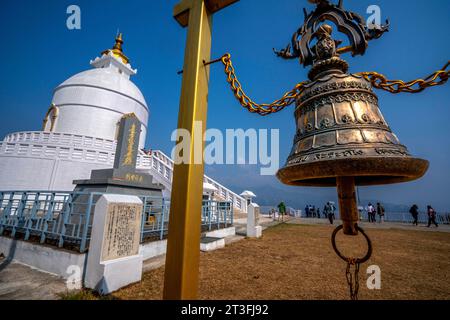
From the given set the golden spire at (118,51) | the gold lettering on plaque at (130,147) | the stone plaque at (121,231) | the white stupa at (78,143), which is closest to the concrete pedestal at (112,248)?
the stone plaque at (121,231)

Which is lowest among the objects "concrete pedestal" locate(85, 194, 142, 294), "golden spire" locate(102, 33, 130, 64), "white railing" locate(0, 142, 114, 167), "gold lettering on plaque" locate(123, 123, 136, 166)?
"concrete pedestal" locate(85, 194, 142, 294)

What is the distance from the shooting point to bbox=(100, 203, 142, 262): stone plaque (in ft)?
12.0

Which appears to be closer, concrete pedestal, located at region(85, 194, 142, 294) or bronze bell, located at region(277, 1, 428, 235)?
bronze bell, located at region(277, 1, 428, 235)

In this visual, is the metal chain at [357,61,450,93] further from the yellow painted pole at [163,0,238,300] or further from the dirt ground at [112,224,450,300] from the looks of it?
the dirt ground at [112,224,450,300]

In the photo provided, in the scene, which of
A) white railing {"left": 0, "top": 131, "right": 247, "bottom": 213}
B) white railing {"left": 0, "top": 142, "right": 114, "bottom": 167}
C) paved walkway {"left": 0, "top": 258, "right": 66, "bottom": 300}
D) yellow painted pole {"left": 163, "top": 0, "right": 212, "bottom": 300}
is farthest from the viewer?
white railing {"left": 0, "top": 131, "right": 247, "bottom": 213}

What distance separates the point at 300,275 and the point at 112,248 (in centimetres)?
391

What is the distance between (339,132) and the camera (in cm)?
138

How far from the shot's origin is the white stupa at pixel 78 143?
14094mm

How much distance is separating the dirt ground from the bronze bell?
284 centimetres

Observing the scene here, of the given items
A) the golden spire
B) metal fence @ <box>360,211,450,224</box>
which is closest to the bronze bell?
metal fence @ <box>360,211,450,224</box>

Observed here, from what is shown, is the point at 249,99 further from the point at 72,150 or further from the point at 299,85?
the point at 72,150

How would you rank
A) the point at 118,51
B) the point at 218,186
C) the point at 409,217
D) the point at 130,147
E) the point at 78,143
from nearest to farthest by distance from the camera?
the point at 130,147, the point at 78,143, the point at 218,186, the point at 409,217, the point at 118,51

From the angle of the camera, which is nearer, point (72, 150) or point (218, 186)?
point (72, 150)

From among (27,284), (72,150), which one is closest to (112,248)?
(27,284)
